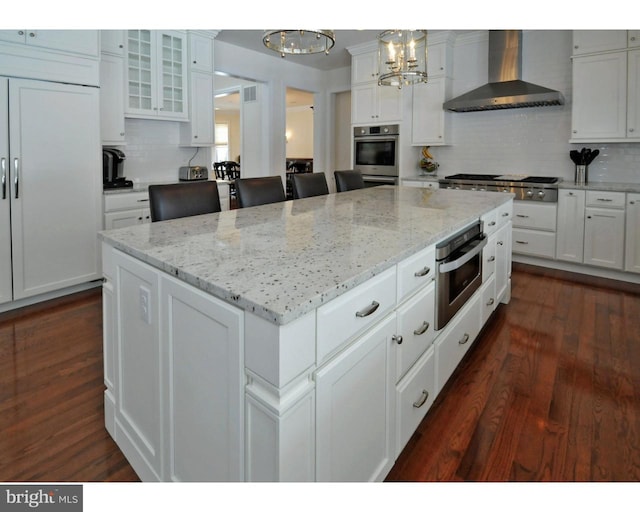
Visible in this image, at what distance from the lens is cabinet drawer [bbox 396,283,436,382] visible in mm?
1566

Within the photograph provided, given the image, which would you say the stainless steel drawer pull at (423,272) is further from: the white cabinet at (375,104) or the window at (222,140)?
the window at (222,140)

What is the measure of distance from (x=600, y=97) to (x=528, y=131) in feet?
2.94

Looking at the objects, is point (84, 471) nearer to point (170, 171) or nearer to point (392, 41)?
point (392, 41)

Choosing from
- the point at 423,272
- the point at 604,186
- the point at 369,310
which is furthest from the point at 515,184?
the point at 369,310

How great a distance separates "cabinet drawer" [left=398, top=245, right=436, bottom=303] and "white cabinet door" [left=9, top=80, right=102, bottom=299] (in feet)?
9.90

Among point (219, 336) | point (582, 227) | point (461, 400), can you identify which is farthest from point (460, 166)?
point (219, 336)

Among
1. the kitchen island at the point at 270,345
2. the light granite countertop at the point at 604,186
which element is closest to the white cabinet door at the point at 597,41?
the light granite countertop at the point at 604,186

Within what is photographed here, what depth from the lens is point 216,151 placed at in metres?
14.8

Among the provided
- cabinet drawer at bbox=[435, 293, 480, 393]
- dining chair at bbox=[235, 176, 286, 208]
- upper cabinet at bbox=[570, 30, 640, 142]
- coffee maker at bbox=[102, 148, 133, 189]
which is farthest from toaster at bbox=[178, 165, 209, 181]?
upper cabinet at bbox=[570, 30, 640, 142]

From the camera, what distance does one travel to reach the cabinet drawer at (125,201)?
3.80 metres

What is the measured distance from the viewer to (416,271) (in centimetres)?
165

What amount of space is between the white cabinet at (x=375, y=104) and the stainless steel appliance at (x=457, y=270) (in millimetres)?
3612

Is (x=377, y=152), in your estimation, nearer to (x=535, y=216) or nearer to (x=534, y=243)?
(x=535, y=216)

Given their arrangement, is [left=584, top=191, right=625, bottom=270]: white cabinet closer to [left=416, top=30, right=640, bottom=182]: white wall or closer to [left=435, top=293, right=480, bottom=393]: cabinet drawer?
[left=416, top=30, right=640, bottom=182]: white wall
